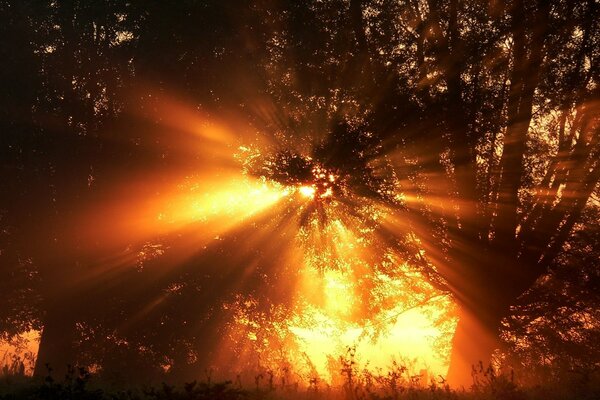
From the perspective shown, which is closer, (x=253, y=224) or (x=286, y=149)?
(x=286, y=149)

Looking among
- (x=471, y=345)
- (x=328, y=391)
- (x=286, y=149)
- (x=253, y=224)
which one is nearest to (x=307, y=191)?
(x=286, y=149)

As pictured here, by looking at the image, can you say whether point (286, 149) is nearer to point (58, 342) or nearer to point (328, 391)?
point (328, 391)

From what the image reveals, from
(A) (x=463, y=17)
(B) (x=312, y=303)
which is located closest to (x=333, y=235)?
(B) (x=312, y=303)

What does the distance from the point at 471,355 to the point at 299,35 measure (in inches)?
437

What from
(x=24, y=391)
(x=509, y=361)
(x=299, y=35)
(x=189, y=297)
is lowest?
(x=24, y=391)

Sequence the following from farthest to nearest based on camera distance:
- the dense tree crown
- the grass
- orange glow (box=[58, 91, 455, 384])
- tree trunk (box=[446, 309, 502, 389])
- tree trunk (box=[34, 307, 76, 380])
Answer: tree trunk (box=[446, 309, 502, 389]) < tree trunk (box=[34, 307, 76, 380]) < orange glow (box=[58, 91, 455, 384]) < the dense tree crown < the grass

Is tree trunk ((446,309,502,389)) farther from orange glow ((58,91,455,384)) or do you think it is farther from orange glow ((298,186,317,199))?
orange glow ((298,186,317,199))

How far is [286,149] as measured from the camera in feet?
52.2

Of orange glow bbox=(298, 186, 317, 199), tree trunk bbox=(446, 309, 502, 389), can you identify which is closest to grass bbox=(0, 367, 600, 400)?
tree trunk bbox=(446, 309, 502, 389)

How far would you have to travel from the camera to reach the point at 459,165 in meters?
16.5

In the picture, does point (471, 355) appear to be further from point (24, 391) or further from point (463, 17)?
point (24, 391)

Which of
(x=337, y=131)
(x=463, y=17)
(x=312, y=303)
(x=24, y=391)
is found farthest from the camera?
(x=312, y=303)

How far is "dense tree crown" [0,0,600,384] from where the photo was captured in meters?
15.3

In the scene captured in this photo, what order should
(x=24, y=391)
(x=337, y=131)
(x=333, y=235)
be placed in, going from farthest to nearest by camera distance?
(x=333, y=235), (x=337, y=131), (x=24, y=391)
